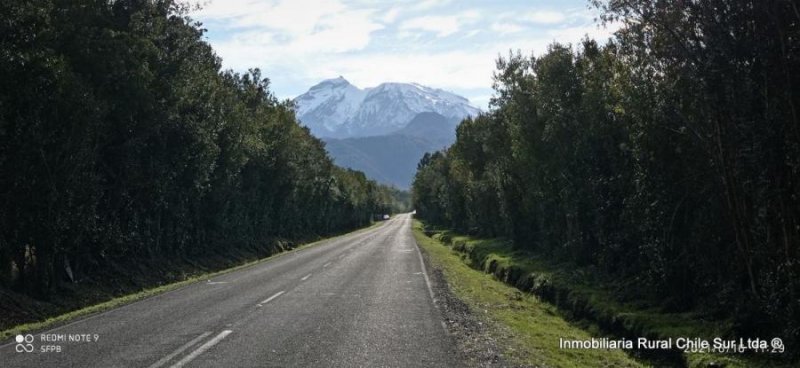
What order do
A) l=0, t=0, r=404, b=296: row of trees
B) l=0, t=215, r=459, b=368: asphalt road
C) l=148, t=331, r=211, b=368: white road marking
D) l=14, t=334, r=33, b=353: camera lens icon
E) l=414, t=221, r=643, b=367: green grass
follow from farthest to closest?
l=0, t=0, r=404, b=296: row of trees
l=414, t=221, r=643, b=367: green grass
l=14, t=334, r=33, b=353: camera lens icon
l=0, t=215, r=459, b=368: asphalt road
l=148, t=331, r=211, b=368: white road marking

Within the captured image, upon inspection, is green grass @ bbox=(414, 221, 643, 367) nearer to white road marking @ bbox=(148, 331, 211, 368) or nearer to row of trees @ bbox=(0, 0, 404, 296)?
white road marking @ bbox=(148, 331, 211, 368)

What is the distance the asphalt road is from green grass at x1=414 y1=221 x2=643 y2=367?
148cm

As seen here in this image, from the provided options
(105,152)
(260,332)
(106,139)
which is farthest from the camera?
(105,152)

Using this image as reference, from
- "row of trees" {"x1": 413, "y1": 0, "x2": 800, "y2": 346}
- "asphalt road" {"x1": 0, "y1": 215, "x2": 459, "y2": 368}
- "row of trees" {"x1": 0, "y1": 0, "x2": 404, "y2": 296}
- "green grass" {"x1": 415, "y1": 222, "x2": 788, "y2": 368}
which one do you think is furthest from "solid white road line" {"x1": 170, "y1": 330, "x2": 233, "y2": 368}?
"row of trees" {"x1": 413, "y1": 0, "x2": 800, "y2": 346}

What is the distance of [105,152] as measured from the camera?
72.8ft

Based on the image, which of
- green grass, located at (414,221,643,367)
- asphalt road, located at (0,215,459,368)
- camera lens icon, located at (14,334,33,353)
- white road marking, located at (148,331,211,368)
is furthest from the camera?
green grass, located at (414,221,643,367)

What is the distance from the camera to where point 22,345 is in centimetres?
1109

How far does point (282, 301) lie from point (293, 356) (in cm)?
703

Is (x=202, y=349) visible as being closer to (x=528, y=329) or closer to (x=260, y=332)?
(x=260, y=332)

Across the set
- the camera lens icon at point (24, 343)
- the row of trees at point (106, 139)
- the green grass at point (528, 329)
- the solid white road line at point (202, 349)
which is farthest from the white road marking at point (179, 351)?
the row of trees at point (106, 139)

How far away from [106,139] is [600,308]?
18.3m

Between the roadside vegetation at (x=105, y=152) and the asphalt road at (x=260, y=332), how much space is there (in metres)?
4.01

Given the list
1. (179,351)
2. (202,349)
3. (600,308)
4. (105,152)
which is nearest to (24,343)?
(179,351)

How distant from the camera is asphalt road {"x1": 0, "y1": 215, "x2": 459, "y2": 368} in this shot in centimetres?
956
